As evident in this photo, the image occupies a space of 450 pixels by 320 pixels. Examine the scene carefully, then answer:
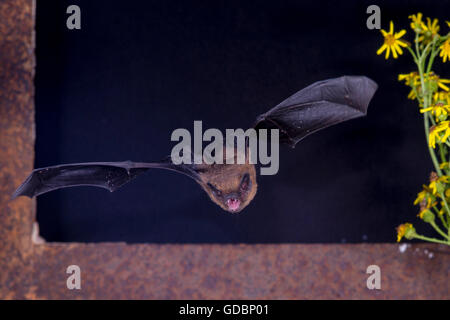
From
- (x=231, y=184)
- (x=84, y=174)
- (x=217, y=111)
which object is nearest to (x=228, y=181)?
(x=231, y=184)

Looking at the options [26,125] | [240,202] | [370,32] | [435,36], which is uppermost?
[370,32]

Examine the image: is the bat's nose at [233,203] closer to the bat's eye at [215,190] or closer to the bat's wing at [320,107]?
the bat's eye at [215,190]

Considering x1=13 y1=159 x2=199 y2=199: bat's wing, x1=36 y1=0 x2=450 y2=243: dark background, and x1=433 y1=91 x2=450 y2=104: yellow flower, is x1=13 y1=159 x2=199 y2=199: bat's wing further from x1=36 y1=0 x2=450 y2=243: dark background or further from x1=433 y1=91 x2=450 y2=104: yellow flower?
x1=433 y1=91 x2=450 y2=104: yellow flower

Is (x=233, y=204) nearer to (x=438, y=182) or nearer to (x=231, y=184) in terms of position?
(x=231, y=184)

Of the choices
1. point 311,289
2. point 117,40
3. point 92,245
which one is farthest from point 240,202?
point 117,40

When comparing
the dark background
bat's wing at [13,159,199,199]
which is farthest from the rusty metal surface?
bat's wing at [13,159,199,199]

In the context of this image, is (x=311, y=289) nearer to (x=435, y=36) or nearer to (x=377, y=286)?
(x=377, y=286)
